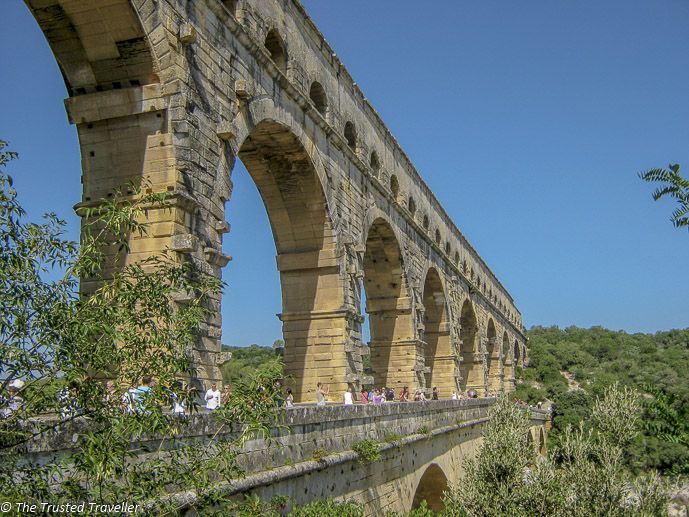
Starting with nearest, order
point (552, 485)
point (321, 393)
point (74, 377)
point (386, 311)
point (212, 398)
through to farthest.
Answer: point (74, 377) < point (212, 398) < point (552, 485) < point (321, 393) < point (386, 311)

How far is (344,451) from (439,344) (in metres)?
16.0

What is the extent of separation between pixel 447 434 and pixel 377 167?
721 cm

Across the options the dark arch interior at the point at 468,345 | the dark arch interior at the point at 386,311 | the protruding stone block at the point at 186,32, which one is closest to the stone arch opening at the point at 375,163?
the dark arch interior at the point at 386,311

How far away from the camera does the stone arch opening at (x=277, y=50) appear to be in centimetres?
1252

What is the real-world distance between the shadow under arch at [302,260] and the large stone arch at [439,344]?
1103 cm

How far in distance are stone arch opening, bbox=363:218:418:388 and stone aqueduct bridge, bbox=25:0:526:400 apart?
1.6 inches

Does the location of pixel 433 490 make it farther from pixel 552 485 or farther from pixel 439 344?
pixel 439 344

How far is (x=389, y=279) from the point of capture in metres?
19.9

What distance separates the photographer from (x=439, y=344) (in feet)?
82.0

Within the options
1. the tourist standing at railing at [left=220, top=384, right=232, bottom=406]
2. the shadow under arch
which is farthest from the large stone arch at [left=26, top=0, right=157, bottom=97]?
the shadow under arch

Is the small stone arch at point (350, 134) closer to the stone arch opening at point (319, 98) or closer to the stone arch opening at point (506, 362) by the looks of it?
the stone arch opening at point (319, 98)

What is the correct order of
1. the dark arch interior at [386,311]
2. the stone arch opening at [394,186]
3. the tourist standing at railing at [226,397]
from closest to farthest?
the tourist standing at railing at [226,397] → the dark arch interior at [386,311] → the stone arch opening at [394,186]

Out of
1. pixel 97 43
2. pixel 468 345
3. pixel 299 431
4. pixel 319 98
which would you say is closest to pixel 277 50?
pixel 319 98

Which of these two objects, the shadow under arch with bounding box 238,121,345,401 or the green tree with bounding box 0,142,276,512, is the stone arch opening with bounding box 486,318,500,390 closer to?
the shadow under arch with bounding box 238,121,345,401
